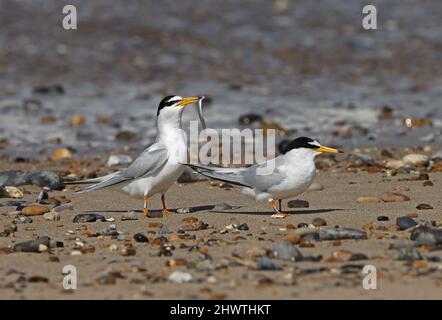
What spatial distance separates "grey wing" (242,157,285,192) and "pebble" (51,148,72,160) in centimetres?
376

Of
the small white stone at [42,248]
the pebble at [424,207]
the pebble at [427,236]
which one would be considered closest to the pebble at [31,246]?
the small white stone at [42,248]

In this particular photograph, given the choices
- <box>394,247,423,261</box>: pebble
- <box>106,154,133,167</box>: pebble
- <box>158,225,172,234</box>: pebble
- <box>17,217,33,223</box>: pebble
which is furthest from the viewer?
<box>106,154,133,167</box>: pebble

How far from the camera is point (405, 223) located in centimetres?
623

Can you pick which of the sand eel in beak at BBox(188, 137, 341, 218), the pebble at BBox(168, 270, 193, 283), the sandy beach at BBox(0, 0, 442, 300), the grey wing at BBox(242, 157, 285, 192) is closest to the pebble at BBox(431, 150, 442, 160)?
the sandy beach at BBox(0, 0, 442, 300)

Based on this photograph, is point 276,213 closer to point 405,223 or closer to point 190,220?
point 190,220

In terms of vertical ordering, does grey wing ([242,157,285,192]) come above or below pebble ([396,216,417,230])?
above

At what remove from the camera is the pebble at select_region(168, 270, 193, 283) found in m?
5.09

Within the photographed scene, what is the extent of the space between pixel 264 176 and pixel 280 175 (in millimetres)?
126

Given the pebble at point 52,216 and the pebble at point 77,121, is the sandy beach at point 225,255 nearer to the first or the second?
the pebble at point 52,216

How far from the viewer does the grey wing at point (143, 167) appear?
7172 millimetres

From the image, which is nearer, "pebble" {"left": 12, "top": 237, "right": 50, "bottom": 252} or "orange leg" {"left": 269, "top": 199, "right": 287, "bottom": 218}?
"pebble" {"left": 12, "top": 237, "right": 50, "bottom": 252}

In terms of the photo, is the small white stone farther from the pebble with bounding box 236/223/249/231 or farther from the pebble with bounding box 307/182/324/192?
the pebble with bounding box 307/182/324/192

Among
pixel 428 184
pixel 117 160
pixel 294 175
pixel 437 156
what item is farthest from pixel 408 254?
pixel 117 160

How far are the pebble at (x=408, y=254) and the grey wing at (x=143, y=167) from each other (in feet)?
7.54
